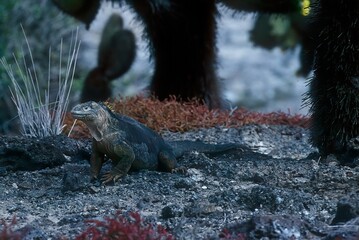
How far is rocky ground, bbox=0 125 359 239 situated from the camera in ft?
17.3

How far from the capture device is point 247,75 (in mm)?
17062

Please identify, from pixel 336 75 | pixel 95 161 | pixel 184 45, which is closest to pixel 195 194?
pixel 95 161

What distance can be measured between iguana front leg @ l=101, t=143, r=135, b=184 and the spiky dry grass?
86.2 inches

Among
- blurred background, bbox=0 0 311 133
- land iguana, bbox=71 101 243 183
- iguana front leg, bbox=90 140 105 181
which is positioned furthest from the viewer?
blurred background, bbox=0 0 311 133

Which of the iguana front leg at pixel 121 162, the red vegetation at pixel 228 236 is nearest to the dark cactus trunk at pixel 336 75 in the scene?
the iguana front leg at pixel 121 162

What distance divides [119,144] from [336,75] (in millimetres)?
1789

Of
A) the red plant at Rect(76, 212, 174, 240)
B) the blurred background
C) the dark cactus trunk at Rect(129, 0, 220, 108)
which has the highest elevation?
the blurred background

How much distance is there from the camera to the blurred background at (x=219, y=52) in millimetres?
12297

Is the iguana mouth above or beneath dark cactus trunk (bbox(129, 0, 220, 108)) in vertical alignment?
beneath

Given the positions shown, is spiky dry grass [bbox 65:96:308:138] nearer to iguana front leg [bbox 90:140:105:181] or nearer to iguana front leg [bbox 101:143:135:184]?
iguana front leg [bbox 90:140:105:181]

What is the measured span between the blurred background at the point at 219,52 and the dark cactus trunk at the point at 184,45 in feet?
0.91

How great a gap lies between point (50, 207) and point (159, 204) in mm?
732

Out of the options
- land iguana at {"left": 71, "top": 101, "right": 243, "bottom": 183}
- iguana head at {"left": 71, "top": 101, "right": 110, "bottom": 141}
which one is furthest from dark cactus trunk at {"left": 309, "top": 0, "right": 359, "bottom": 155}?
iguana head at {"left": 71, "top": 101, "right": 110, "bottom": 141}

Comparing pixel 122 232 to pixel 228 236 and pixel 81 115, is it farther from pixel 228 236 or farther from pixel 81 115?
pixel 81 115
